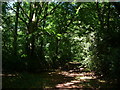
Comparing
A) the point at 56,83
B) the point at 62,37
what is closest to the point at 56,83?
the point at 56,83

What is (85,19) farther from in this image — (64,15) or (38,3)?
(38,3)

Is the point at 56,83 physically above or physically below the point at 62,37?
below

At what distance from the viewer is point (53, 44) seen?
17719 mm

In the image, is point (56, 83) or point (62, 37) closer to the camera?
point (56, 83)

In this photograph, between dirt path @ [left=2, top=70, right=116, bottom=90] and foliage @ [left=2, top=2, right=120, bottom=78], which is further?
foliage @ [left=2, top=2, right=120, bottom=78]

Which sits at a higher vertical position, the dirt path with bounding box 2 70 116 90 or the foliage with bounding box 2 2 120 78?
the foliage with bounding box 2 2 120 78

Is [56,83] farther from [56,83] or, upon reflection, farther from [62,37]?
[62,37]

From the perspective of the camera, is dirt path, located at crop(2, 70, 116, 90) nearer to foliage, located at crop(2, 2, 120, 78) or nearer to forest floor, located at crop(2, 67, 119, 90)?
forest floor, located at crop(2, 67, 119, 90)

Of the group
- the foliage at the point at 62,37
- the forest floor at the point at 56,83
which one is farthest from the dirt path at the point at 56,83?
the foliage at the point at 62,37

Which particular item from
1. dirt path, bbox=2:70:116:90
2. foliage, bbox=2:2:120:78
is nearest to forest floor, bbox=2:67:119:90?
dirt path, bbox=2:70:116:90

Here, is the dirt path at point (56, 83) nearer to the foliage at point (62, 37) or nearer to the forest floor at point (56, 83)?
the forest floor at point (56, 83)

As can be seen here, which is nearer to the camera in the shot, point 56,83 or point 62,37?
point 56,83

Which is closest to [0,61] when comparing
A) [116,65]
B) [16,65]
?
[16,65]

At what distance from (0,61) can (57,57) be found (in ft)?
27.5
